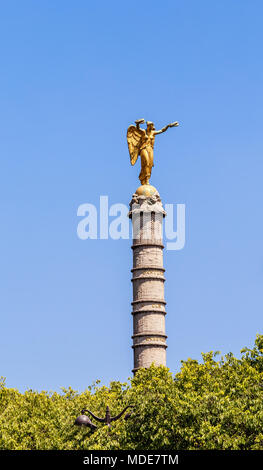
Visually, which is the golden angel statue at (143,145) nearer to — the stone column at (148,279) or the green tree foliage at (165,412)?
the stone column at (148,279)

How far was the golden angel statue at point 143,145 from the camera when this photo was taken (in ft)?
190

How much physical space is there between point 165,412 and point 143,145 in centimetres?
2806

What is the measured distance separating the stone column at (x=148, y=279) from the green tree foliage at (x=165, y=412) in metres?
5.68

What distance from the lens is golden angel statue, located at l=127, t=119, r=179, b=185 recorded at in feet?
190

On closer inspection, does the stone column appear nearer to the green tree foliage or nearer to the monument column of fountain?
the monument column of fountain

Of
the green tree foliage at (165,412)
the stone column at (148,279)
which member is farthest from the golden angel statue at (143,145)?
the green tree foliage at (165,412)

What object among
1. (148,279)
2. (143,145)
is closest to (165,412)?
(148,279)

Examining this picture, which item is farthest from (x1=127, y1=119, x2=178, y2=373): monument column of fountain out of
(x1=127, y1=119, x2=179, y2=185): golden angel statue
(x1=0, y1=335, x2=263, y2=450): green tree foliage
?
(x1=0, y1=335, x2=263, y2=450): green tree foliage

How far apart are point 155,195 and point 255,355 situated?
17.8m

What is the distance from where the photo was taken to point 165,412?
33438 mm

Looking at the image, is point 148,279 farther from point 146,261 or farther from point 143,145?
point 143,145

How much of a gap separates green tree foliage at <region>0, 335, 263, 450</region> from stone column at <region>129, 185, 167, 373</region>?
5.68 metres

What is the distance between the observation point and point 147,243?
183ft
